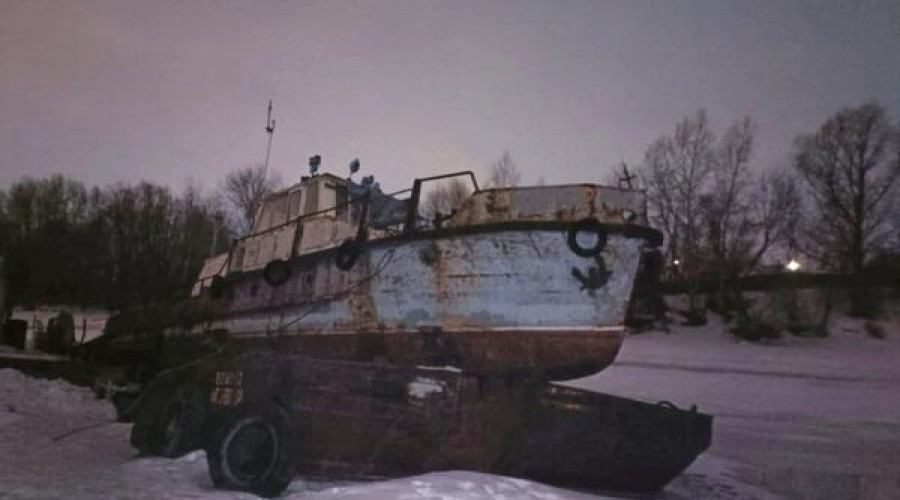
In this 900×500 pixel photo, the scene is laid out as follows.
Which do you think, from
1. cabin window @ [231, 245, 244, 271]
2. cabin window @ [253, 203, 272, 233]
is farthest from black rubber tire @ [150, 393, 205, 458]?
cabin window @ [253, 203, 272, 233]

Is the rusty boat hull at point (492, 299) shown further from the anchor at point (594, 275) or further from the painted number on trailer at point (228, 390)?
the painted number on trailer at point (228, 390)

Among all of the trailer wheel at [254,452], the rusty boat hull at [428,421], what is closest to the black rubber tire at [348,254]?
the rusty boat hull at [428,421]

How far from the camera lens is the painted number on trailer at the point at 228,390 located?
21.2ft

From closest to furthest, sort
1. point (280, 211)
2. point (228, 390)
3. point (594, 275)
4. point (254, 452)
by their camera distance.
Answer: point (254, 452)
point (228, 390)
point (594, 275)
point (280, 211)

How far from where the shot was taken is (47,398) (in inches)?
426

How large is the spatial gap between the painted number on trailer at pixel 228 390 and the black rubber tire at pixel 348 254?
3488mm

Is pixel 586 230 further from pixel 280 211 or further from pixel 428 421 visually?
pixel 280 211

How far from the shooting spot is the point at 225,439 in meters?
6.27

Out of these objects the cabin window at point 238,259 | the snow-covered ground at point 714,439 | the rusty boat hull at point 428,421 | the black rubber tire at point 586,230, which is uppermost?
the black rubber tire at point 586,230

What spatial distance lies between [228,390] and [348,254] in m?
3.65

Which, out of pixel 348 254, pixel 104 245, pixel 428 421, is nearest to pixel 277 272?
pixel 348 254

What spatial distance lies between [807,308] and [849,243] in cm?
1224

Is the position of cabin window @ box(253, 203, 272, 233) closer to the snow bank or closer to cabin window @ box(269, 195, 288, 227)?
cabin window @ box(269, 195, 288, 227)

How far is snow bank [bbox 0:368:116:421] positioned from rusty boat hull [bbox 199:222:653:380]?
3718mm
